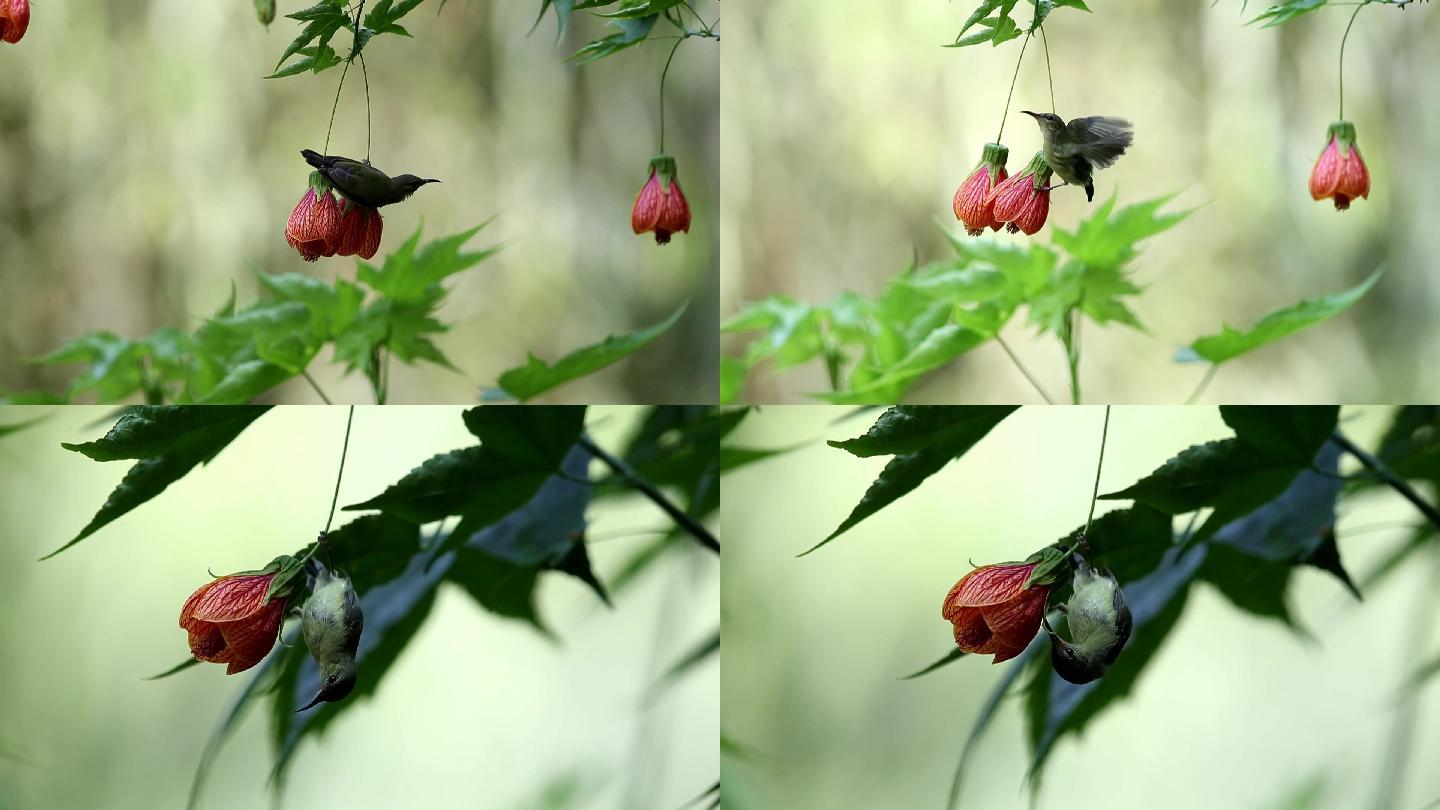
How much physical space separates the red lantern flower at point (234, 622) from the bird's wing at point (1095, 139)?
1.58ft

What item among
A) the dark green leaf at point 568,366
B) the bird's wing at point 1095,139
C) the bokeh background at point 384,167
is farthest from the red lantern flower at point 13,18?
the bird's wing at point 1095,139

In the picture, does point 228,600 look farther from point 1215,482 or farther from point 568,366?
point 1215,482

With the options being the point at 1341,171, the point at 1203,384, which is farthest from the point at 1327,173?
the point at 1203,384

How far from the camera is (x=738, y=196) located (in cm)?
68

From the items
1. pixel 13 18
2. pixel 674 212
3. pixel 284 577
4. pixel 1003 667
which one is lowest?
pixel 1003 667

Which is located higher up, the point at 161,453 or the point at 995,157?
the point at 995,157

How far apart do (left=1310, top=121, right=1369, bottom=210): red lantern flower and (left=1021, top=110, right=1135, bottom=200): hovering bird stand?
0.47 feet

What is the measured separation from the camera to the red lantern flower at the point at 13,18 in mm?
628

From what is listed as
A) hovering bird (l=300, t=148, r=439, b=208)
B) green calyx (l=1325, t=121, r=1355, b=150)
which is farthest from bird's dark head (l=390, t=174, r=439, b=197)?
green calyx (l=1325, t=121, r=1355, b=150)

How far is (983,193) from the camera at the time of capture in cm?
59

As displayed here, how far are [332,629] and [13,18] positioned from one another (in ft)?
1.34

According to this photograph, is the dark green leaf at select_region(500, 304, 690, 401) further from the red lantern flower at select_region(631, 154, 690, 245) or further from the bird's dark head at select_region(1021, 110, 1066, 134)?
the bird's dark head at select_region(1021, 110, 1066, 134)

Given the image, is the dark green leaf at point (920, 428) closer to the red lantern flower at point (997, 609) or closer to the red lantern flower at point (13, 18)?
the red lantern flower at point (997, 609)

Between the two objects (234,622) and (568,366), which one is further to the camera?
(568,366)
